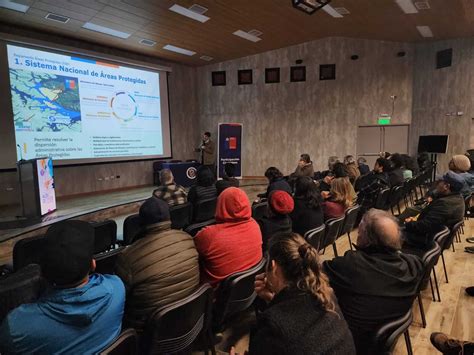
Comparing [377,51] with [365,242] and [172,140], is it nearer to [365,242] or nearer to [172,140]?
[172,140]

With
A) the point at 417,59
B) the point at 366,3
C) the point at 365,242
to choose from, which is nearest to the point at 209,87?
the point at 366,3

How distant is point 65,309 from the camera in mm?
1205

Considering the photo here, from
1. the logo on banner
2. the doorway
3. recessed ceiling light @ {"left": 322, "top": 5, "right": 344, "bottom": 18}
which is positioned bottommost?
the logo on banner

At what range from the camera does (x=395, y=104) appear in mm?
10078

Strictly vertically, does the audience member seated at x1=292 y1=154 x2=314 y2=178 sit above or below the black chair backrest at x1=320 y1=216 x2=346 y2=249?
above

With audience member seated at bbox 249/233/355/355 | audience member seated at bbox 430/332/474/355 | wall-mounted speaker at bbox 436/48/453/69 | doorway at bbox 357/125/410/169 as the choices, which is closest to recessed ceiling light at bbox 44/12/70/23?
audience member seated at bbox 249/233/355/355

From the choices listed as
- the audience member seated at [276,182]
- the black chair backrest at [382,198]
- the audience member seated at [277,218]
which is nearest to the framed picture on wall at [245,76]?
the audience member seated at [276,182]

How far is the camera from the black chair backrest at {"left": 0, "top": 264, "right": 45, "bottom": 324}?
1558 mm

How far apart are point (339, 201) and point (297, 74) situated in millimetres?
7555

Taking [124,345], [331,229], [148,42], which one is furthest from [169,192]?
[148,42]

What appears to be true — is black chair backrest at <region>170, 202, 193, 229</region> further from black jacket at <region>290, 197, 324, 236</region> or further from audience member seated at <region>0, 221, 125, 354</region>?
audience member seated at <region>0, 221, 125, 354</region>

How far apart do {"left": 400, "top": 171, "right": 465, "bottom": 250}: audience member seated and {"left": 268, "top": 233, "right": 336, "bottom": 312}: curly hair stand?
2.39 meters

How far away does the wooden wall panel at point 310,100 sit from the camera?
10.1m

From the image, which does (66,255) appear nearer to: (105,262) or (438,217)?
(105,262)
